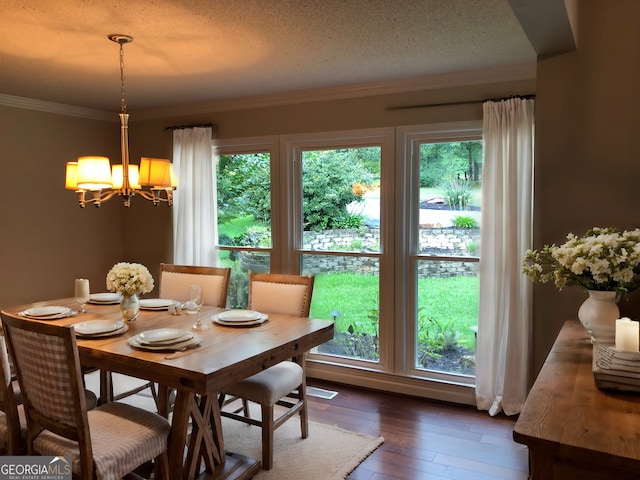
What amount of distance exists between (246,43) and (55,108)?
261cm

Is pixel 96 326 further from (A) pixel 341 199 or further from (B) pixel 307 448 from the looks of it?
(A) pixel 341 199

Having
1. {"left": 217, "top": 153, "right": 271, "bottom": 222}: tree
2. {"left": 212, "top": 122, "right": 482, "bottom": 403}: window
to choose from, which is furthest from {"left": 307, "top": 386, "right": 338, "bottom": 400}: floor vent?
{"left": 217, "top": 153, "right": 271, "bottom": 222}: tree

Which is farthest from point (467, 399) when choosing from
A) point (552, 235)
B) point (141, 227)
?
point (141, 227)

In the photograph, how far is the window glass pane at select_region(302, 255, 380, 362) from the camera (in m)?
4.11

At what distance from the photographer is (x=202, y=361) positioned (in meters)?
2.14

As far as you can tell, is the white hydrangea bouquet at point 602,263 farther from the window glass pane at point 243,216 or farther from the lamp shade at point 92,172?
the window glass pane at point 243,216

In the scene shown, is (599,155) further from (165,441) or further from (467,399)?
(165,441)

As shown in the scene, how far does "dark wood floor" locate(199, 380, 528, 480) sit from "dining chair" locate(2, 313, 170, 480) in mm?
600

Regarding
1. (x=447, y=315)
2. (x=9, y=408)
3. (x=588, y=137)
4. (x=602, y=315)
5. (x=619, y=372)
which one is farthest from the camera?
(x=447, y=315)

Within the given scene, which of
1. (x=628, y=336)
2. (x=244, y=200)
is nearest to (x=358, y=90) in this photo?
(x=244, y=200)

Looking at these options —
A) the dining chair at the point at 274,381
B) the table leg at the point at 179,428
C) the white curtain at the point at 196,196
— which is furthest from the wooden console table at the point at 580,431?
the white curtain at the point at 196,196

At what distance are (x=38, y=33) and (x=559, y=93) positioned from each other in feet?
8.82

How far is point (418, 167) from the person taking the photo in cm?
385

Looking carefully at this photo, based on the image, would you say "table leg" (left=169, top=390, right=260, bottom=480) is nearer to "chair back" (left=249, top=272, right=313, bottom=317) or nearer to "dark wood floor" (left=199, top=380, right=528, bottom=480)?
"dark wood floor" (left=199, top=380, right=528, bottom=480)
